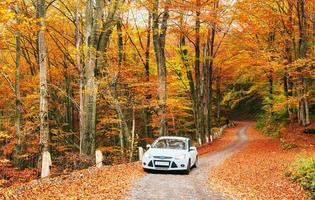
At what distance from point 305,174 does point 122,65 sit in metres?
13.3

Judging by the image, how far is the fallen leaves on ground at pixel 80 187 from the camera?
32.2 feet

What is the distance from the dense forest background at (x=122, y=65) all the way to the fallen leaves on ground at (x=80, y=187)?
8.06ft

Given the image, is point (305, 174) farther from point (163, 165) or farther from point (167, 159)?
point (163, 165)

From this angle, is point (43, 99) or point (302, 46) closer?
point (43, 99)

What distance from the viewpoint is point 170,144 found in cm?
1672

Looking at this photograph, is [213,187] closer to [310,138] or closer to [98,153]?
[98,153]

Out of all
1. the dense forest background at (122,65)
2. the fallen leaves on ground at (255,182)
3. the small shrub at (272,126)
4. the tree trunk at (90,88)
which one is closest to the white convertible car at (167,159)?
the fallen leaves on ground at (255,182)

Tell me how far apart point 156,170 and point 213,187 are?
12.3ft

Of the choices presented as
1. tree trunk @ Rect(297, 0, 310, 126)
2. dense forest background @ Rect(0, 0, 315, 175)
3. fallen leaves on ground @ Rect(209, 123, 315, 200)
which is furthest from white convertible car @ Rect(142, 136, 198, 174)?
tree trunk @ Rect(297, 0, 310, 126)

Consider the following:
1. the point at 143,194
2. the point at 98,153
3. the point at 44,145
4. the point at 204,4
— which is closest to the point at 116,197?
the point at 143,194

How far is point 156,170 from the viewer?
15.7 metres

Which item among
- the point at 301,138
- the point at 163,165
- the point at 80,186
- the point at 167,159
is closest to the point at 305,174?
the point at 167,159

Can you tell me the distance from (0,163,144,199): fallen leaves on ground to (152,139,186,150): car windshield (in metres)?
2.27

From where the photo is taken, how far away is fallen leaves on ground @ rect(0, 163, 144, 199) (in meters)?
9.83
